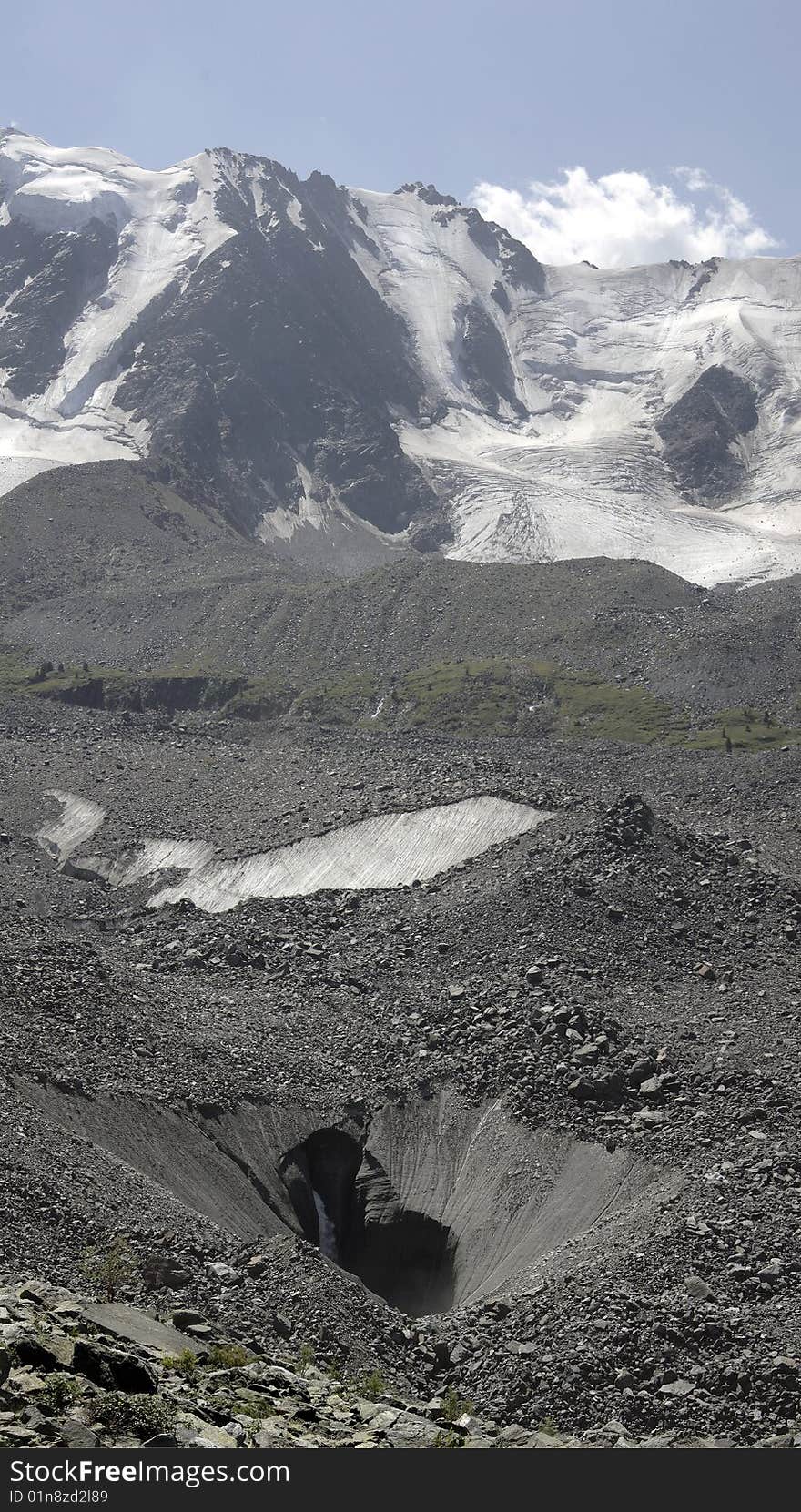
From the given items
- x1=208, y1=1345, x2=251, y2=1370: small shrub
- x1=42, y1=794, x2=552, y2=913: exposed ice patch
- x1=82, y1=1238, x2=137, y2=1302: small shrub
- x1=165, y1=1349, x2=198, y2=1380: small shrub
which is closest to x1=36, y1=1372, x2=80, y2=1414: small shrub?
x1=165, y1=1349, x2=198, y2=1380: small shrub

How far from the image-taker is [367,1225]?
4097 centimetres

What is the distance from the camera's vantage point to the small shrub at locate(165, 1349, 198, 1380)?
79.3 feet

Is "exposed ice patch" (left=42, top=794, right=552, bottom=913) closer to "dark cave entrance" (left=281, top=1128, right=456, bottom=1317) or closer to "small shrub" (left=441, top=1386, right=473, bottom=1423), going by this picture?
"dark cave entrance" (left=281, top=1128, right=456, bottom=1317)

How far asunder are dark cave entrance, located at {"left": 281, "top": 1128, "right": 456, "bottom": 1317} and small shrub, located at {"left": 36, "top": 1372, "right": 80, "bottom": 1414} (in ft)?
58.9

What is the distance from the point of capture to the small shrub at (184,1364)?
2416cm

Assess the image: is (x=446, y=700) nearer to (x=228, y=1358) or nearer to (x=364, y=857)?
(x=364, y=857)

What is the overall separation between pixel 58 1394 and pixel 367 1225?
67.7 feet

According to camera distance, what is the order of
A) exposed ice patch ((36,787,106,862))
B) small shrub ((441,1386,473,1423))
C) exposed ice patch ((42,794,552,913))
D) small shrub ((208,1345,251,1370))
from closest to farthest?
small shrub ((208,1345,251,1370)) → small shrub ((441,1386,473,1423)) → exposed ice patch ((42,794,552,913)) → exposed ice patch ((36,787,106,862))

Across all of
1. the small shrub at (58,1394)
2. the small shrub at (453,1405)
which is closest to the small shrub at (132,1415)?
the small shrub at (58,1394)

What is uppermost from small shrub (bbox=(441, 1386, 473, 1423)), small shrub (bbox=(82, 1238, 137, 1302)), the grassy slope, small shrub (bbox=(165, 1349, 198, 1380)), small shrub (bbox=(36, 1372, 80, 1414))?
small shrub (bbox=(36, 1372, 80, 1414))

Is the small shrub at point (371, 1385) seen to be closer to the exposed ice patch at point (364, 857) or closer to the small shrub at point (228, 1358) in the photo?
the small shrub at point (228, 1358)

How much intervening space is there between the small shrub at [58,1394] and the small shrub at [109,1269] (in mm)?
8946

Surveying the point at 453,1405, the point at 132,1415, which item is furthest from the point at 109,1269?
the point at 132,1415

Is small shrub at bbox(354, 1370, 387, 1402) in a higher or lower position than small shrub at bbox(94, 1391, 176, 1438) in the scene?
lower
